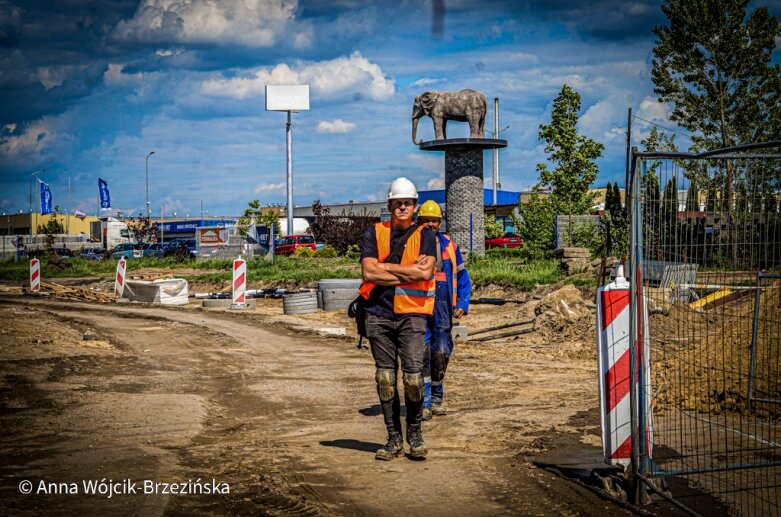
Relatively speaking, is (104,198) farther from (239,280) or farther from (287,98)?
(239,280)

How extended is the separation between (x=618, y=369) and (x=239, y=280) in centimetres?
1885

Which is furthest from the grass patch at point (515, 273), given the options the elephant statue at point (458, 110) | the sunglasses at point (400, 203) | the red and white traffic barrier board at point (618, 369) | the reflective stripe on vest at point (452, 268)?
the red and white traffic barrier board at point (618, 369)

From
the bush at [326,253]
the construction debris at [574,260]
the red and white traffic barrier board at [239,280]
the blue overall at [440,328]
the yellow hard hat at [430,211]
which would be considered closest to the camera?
the yellow hard hat at [430,211]

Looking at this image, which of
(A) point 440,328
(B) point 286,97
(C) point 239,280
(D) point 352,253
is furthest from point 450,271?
(B) point 286,97

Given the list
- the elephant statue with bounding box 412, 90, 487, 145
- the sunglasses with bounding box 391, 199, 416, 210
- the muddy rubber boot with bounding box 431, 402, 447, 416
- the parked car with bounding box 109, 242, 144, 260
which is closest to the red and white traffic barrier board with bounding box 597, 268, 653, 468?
the sunglasses with bounding box 391, 199, 416, 210

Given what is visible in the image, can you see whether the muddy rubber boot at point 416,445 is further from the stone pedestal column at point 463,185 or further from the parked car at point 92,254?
the parked car at point 92,254

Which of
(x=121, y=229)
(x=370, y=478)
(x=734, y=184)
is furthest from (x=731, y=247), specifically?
(x=121, y=229)

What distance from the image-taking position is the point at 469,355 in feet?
47.5

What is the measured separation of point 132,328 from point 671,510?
15.1m

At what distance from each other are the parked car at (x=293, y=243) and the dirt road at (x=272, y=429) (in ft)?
119

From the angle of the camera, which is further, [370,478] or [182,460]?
[182,460]

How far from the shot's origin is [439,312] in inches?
354

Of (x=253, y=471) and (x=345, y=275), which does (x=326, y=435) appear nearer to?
(x=253, y=471)

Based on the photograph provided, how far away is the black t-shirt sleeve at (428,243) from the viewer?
732 cm
